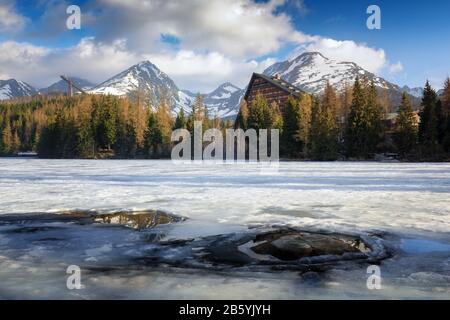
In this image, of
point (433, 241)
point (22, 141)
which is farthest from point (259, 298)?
point (22, 141)

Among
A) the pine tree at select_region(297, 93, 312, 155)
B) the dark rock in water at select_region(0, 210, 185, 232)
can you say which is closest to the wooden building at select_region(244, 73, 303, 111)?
the pine tree at select_region(297, 93, 312, 155)

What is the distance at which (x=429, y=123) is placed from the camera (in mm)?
52844

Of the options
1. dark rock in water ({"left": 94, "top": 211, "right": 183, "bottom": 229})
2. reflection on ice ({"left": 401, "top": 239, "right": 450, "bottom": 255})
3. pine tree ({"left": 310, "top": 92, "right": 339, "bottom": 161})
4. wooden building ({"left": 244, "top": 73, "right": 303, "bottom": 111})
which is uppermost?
wooden building ({"left": 244, "top": 73, "right": 303, "bottom": 111})

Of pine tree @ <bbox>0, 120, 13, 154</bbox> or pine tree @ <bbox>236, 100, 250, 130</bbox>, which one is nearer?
pine tree @ <bbox>236, 100, 250, 130</bbox>

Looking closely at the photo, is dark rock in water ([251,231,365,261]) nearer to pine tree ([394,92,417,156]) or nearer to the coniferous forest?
the coniferous forest

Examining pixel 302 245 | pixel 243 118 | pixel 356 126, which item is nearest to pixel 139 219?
pixel 302 245

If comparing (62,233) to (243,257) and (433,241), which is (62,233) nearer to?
(243,257)

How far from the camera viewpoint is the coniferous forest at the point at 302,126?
54.9 meters

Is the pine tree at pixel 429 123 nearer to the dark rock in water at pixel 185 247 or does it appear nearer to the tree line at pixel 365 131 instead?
the tree line at pixel 365 131

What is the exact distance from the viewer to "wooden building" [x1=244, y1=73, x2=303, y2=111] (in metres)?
90.6

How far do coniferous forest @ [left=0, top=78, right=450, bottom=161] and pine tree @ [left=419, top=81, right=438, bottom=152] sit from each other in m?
0.12

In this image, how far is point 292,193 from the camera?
49.1 ft

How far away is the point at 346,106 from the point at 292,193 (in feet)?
206

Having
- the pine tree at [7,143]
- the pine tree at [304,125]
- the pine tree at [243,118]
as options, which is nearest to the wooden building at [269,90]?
the pine tree at [243,118]
